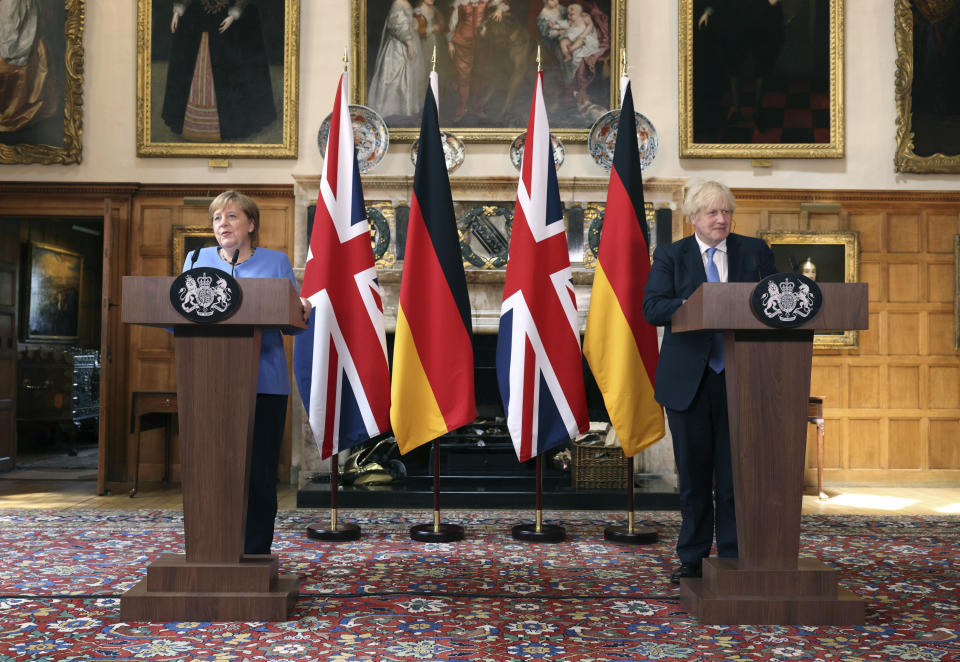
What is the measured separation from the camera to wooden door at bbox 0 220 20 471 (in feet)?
24.3

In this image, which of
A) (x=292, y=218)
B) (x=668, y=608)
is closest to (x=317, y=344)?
(x=668, y=608)

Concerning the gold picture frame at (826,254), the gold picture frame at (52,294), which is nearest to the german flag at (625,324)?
the gold picture frame at (826,254)

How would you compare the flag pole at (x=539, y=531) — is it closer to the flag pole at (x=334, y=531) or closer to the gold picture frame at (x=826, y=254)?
the flag pole at (x=334, y=531)

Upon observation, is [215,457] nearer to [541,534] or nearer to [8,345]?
[541,534]

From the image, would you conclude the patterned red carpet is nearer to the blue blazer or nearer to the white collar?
the blue blazer

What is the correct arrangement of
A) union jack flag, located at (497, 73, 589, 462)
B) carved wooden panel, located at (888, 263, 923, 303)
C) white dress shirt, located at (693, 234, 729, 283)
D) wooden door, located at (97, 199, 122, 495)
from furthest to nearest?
carved wooden panel, located at (888, 263, 923, 303) → wooden door, located at (97, 199, 122, 495) → union jack flag, located at (497, 73, 589, 462) → white dress shirt, located at (693, 234, 729, 283)

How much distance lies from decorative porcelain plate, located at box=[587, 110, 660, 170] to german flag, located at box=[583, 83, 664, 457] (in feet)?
6.83

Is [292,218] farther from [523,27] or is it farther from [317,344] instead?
[317,344]

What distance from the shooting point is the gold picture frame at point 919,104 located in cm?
693

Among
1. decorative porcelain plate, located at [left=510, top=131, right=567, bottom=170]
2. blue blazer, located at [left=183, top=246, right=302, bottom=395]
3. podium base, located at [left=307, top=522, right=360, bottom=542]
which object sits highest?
decorative porcelain plate, located at [left=510, top=131, right=567, bottom=170]

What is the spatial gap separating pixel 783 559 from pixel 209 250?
2.45 m

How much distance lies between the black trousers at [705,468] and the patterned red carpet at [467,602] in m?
0.29

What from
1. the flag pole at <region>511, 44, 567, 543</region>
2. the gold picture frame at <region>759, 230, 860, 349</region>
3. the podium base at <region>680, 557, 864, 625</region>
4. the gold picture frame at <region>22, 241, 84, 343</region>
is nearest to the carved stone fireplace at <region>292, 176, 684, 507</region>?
the gold picture frame at <region>759, 230, 860, 349</region>

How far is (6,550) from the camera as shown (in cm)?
399
